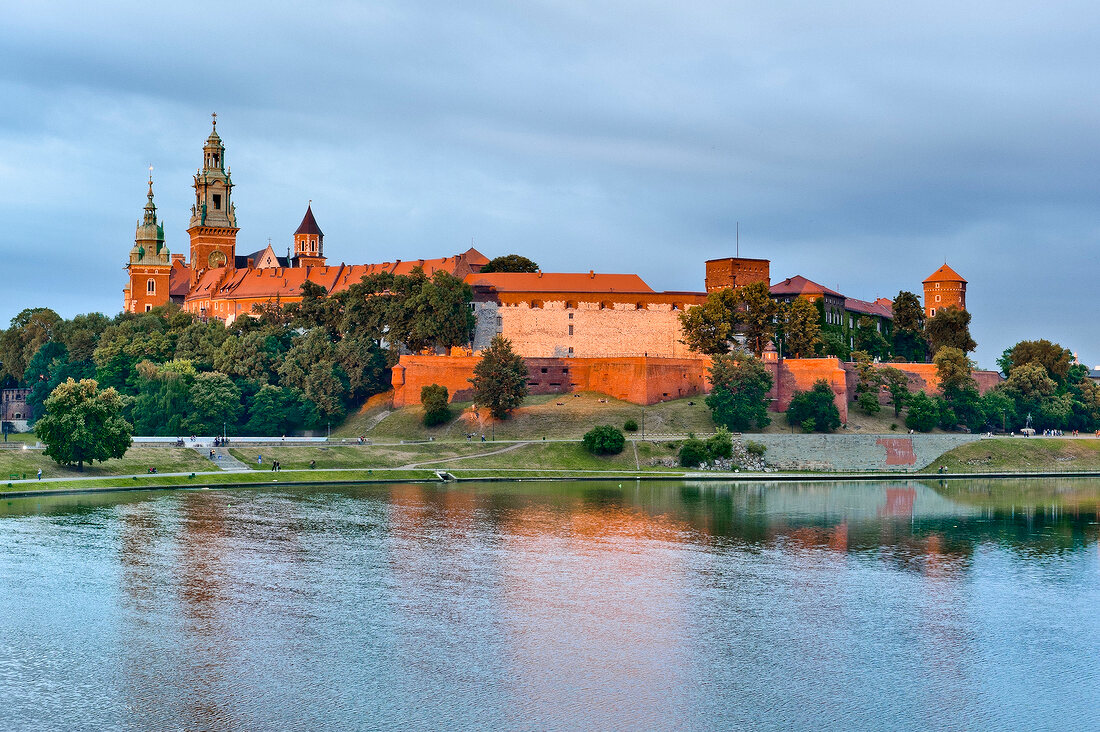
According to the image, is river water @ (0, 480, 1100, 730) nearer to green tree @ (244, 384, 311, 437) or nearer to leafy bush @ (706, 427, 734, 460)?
leafy bush @ (706, 427, 734, 460)

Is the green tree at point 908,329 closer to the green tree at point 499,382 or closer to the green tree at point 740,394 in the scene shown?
the green tree at point 740,394

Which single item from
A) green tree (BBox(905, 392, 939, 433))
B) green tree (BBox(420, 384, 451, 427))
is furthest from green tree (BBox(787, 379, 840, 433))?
green tree (BBox(420, 384, 451, 427))

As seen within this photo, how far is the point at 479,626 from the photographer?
24.7 metres

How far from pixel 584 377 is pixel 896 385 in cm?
1792

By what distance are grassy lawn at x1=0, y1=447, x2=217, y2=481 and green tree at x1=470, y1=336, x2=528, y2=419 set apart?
15.9 meters

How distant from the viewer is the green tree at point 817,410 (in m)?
65.2

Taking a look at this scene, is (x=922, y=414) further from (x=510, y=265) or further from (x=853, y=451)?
(x=510, y=265)

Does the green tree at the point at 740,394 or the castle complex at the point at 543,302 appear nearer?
the green tree at the point at 740,394

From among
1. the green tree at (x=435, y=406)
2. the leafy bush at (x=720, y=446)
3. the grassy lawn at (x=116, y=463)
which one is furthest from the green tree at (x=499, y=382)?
the grassy lawn at (x=116, y=463)

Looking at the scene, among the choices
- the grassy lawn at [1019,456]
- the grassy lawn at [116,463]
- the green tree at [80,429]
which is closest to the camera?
the grassy lawn at [116,463]

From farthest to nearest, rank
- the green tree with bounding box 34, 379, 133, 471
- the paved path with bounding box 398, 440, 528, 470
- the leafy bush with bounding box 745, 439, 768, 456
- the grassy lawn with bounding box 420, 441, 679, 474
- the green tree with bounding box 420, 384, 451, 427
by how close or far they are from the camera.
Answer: the green tree with bounding box 420, 384, 451, 427 < the leafy bush with bounding box 745, 439, 768, 456 < the grassy lawn with bounding box 420, 441, 679, 474 < the paved path with bounding box 398, 440, 528, 470 < the green tree with bounding box 34, 379, 133, 471

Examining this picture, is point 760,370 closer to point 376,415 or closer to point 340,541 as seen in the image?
point 376,415

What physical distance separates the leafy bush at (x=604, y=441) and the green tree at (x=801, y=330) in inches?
627

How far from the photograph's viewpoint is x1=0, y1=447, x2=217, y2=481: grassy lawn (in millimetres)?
47031
